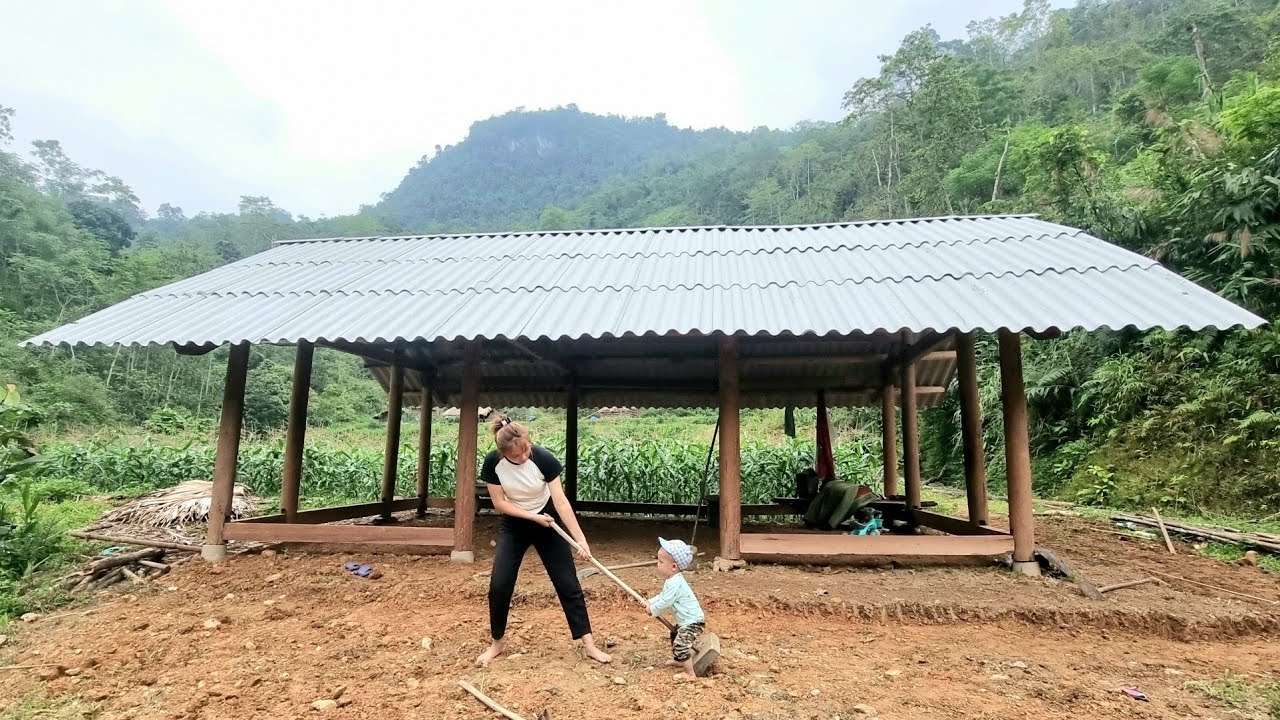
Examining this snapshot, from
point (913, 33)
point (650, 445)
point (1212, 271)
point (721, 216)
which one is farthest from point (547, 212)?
point (1212, 271)

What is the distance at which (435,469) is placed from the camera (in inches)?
489

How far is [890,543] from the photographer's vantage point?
5371mm

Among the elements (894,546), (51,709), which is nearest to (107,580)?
(51,709)

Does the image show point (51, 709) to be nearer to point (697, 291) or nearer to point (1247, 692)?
point (697, 291)

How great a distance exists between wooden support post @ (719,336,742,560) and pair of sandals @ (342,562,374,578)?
2919 millimetres

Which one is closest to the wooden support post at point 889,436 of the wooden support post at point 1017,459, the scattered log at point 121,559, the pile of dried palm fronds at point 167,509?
the wooden support post at point 1017,459

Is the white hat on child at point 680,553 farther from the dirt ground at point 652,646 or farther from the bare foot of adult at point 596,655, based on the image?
the bare foot of adult at point 596,655

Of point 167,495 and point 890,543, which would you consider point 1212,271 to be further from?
point 167,495

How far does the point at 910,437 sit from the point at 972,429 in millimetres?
1958

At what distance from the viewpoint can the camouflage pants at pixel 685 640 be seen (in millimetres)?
3283

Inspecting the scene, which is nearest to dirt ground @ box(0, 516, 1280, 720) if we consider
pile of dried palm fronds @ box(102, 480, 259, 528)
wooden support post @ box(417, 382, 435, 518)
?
wooden support post @ box(417, 382, 435, 518)

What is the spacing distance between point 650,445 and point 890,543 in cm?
737

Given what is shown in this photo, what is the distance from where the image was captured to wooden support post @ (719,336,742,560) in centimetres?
551

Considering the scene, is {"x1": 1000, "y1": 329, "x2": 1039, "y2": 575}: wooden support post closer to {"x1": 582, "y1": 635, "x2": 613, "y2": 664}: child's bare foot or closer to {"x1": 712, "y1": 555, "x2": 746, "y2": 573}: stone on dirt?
{"x1": 712, "y1": 555, "x2": 746, "y2": 573}: stone on dirt
